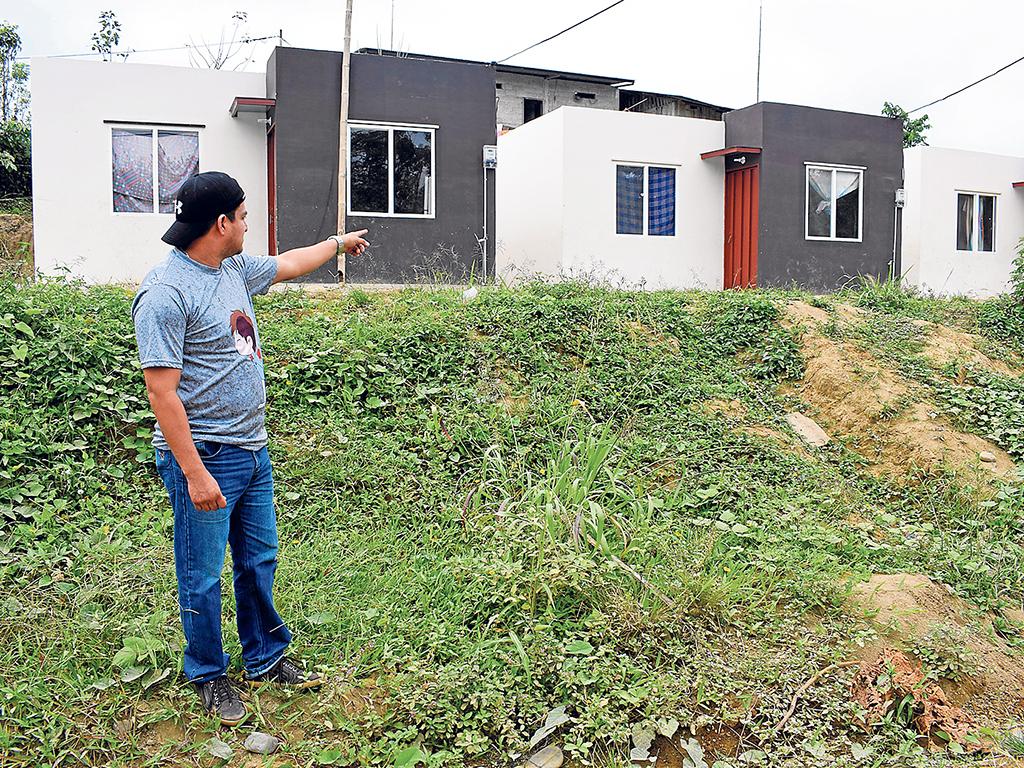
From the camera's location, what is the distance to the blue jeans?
3027mm

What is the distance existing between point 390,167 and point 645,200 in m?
4.36

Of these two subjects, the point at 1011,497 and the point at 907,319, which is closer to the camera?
the point at 1011,497

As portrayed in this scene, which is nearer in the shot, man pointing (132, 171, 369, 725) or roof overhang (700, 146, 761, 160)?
man pointing (132, 171, 369, 725)

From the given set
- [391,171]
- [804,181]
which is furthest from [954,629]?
[804,181]

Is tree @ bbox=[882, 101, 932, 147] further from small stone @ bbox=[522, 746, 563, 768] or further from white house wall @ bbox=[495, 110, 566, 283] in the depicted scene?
small stone @ bbox=[522, 746, 563, 768]

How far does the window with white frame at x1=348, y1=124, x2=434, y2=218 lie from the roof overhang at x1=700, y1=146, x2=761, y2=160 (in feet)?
15.9

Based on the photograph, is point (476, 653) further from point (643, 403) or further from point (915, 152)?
point (915, 152)

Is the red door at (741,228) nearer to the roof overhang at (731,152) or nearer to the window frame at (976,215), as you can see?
the roof overhang at (731,152)

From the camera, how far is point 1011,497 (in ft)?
19.1

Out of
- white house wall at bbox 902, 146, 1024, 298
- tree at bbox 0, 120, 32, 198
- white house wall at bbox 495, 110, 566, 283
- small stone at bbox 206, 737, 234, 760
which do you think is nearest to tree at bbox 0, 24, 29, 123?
tree at bbox 0, 120, 32, 198

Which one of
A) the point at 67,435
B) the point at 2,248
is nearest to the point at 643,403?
the point at 67,435

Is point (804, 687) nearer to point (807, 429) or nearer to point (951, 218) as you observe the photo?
point (807, 429)

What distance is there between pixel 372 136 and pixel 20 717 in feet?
32.5

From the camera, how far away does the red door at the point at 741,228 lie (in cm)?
1424
